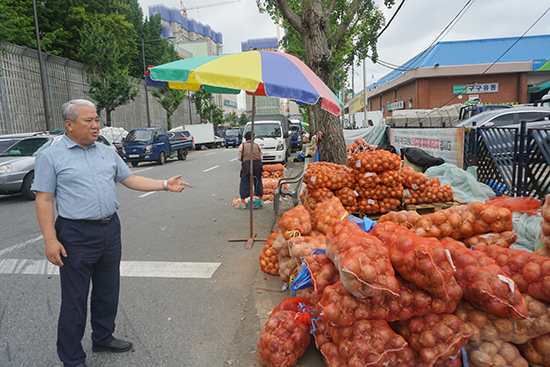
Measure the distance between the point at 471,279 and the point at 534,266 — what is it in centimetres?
44

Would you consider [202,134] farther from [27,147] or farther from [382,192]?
[382,192]

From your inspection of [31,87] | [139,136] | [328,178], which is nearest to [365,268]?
[328,178]

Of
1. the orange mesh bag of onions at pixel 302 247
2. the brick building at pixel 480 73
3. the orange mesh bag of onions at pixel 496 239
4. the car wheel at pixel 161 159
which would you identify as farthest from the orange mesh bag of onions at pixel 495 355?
the brick building at pixel 480 73

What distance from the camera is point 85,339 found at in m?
3.04

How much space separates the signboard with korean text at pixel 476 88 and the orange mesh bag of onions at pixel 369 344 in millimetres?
32834

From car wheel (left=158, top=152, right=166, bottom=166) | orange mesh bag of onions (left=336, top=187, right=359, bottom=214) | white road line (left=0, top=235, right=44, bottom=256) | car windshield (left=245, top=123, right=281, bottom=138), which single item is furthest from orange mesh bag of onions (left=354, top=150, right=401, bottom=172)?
car wheel (left=158, top=152, right=166, bottom=166)

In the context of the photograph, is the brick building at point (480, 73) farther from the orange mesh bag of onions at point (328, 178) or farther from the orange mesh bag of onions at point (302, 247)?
the orange mesh bag of onions at point (302, 247)

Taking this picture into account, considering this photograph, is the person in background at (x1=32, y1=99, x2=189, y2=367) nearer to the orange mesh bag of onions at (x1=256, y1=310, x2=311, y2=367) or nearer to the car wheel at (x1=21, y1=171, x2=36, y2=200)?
the orange mesh bag of onions at (x1=256, y1=310, x2=311, y2=367)

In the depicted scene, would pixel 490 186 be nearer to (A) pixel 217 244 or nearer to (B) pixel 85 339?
(A) pixel 217 244

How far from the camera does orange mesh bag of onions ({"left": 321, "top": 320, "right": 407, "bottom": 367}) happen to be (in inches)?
81.6

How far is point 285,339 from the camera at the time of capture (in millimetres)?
2545

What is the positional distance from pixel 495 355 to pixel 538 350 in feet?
0.95

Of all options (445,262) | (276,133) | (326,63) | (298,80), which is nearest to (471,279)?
(445,262)

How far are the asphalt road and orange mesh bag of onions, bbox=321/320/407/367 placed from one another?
632 millimetres
